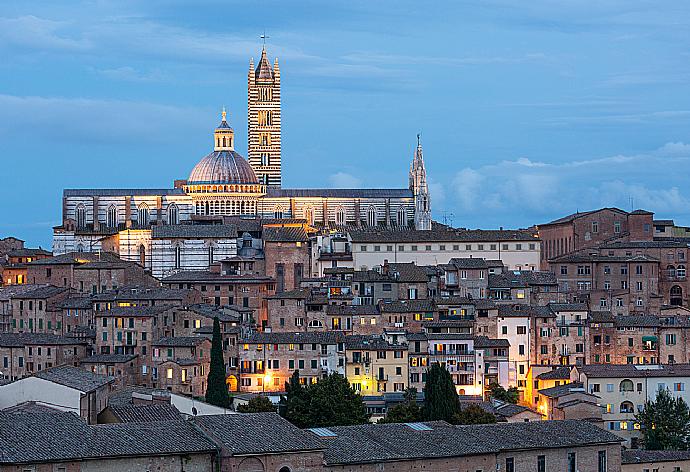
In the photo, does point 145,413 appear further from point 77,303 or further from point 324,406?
point 77,303

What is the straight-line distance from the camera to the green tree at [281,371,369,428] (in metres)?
52.3

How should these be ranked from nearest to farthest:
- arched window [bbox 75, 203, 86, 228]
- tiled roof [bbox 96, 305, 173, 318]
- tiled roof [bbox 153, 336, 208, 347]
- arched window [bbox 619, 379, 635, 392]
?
1. arched window [bbox 619, 379, 635, 392]
2. tiled roof [bbox 153, 336, 208, 347]
3. tiled roof [bbox 96, 305, 173, 318]
4. arched window [bbox 75, 203, 86, 228]

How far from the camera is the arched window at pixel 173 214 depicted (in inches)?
3964

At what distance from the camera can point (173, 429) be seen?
130 ft

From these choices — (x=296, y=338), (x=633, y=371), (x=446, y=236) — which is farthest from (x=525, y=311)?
(x=446, y=236)

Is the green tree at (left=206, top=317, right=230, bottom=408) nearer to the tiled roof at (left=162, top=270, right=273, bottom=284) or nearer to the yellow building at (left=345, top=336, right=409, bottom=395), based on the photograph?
the yellow building at (left=345, top=336, right=409, bottom=395)

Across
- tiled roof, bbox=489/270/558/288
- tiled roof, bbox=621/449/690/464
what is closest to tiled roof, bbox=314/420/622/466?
tiled roof, bbox=621/449/690/464

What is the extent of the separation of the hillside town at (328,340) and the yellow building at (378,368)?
2.8 inches

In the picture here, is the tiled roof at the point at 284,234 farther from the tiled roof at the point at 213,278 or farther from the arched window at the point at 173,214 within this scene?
the arched window at the point at 173,214

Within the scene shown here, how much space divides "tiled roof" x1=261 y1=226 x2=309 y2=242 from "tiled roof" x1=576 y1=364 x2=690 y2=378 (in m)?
22.7

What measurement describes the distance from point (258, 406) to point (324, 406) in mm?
2469

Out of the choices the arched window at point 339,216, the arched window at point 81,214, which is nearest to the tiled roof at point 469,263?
the arched window at point 339,216

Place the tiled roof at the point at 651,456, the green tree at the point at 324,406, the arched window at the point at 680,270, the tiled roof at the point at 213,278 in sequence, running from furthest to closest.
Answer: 1. the arched window at the point at 680,270
2. the tiled roof at the point at 213,278
3. the green tree at the point at 324,406
4. the tiled roof at the point at 651,456

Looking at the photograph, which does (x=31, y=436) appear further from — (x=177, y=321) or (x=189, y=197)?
(x=189, y=197)
